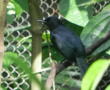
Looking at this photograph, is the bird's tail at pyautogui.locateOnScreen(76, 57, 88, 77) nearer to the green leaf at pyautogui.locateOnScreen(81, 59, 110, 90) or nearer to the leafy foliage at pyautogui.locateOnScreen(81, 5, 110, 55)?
the leafy foliage at pyautogui.locateOnScreen(81, 5, 110, 55)

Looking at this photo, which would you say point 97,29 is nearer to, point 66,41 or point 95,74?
point 66,41

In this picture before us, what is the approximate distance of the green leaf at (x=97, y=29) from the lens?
116 centimetres

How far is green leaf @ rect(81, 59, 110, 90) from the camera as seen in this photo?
0.32 meters

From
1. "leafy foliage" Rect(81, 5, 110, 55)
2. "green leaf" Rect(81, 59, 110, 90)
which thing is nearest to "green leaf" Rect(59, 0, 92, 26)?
"leafy foliage" Rect(81, 5, 110, 55)

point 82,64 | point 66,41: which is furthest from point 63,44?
point 82,64

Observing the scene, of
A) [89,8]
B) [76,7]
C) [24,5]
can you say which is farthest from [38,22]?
[89,8]

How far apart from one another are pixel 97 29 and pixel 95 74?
2.94ft

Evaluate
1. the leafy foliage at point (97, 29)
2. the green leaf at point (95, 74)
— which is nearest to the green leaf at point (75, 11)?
the leafy foliage at point (97, 29)

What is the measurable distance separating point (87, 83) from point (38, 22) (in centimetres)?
69

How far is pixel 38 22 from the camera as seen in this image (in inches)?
40.0

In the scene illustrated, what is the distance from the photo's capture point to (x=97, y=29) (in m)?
1.21

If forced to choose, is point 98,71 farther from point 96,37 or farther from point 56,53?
point 56,53

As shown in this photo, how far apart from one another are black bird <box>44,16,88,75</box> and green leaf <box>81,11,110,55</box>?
195 millimetres

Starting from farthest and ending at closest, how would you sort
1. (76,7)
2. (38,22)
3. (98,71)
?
1. (76,7)
2. (38,22)
3. (98,71)
